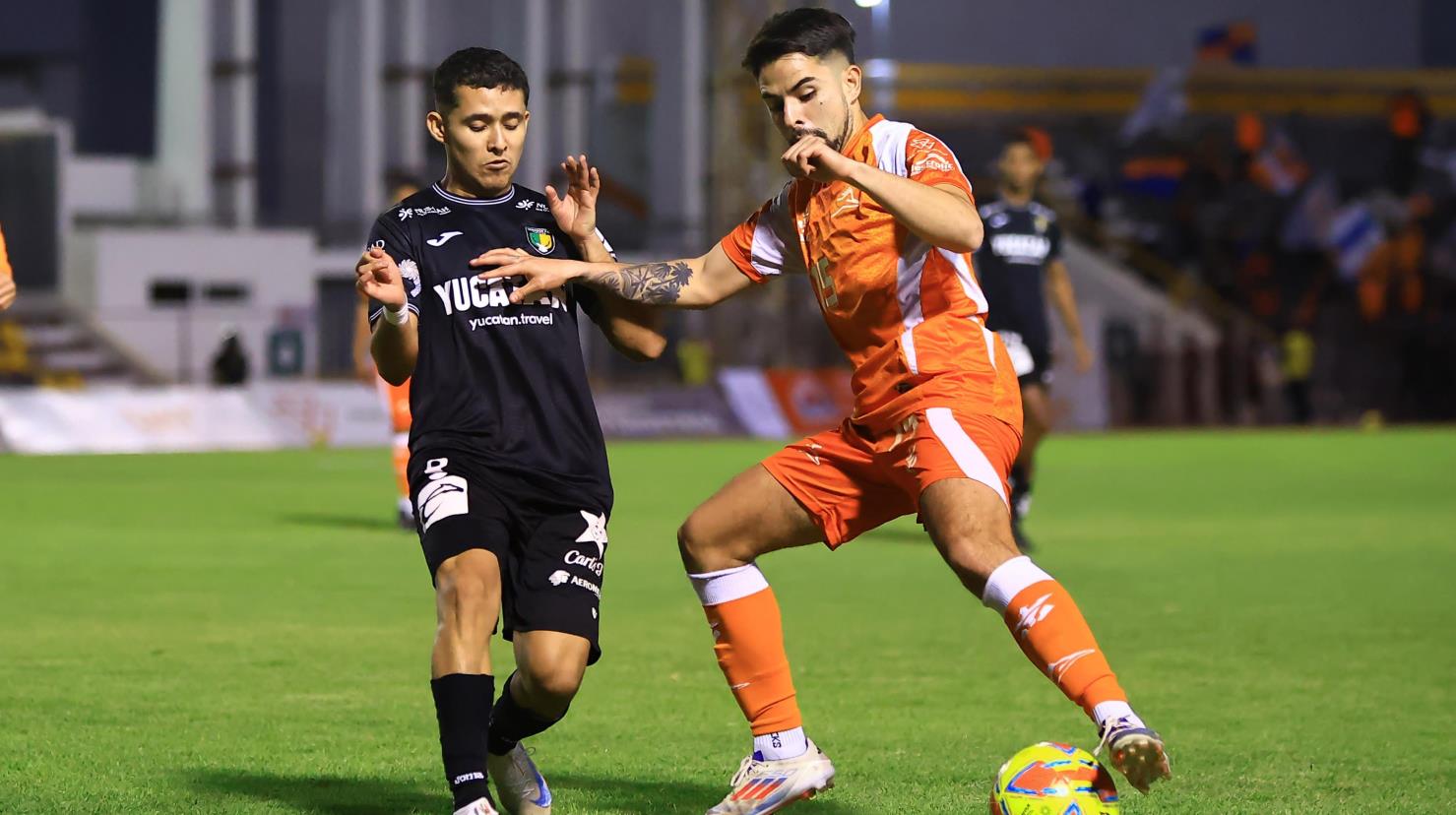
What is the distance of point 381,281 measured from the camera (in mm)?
5070

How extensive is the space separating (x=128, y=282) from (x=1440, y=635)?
3462 cm

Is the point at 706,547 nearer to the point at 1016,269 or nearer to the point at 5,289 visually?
the point at 5,289

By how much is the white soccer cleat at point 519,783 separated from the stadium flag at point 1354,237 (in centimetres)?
3831

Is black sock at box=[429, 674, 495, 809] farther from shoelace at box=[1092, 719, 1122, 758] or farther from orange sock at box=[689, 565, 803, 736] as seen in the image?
shoelace at box=[1092, 719, 1122, 758]

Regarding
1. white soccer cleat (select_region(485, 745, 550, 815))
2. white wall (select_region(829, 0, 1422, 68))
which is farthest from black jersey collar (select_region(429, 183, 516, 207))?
white wall (select_region(829, 0, 1422, 68))

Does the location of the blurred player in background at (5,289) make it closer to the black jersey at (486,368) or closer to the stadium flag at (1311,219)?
the black jersey at (486,368)

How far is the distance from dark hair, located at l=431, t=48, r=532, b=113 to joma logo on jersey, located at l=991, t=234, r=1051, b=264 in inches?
302

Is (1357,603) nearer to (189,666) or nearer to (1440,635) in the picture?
(1440,635)

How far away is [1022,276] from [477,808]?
28.5 feet

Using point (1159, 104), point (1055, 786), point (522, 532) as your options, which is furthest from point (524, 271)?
point (1159, 104)

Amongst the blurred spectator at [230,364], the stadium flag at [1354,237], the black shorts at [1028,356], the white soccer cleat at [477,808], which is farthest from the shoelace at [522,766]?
the stadium flag at [1354,237]

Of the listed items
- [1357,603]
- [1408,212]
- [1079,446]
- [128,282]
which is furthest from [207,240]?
[1357,603]

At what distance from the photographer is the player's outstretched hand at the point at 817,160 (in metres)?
4.86

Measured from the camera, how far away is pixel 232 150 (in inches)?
1697
